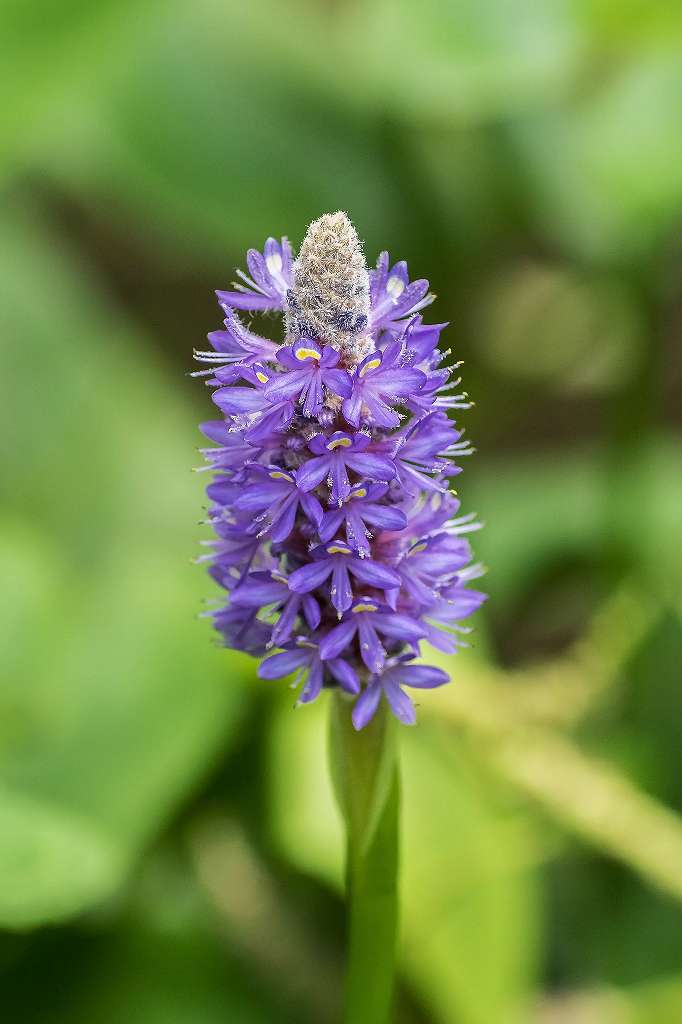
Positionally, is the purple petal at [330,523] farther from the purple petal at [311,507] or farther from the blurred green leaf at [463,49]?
the blurred green leaf at [463,49]

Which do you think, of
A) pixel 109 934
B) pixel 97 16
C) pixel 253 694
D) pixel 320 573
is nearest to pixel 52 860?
pixel 109 934

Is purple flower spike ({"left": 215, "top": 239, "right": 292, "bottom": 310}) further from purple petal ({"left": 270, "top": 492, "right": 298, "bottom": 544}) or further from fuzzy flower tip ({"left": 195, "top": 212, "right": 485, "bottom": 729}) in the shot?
purple petal ({"left": 270, "top": 492, "right": 298, "bottom": 544})

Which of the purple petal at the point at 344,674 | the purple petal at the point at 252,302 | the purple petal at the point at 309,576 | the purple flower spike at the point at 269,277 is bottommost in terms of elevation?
the purple petal at the point at 344,674

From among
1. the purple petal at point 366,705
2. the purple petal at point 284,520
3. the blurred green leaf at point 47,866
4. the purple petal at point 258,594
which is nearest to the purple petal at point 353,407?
the purple petal at point 284,520

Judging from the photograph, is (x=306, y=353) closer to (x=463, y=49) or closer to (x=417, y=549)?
(x=417, y=549)

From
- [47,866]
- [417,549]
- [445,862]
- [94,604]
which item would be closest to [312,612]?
[417,549]
